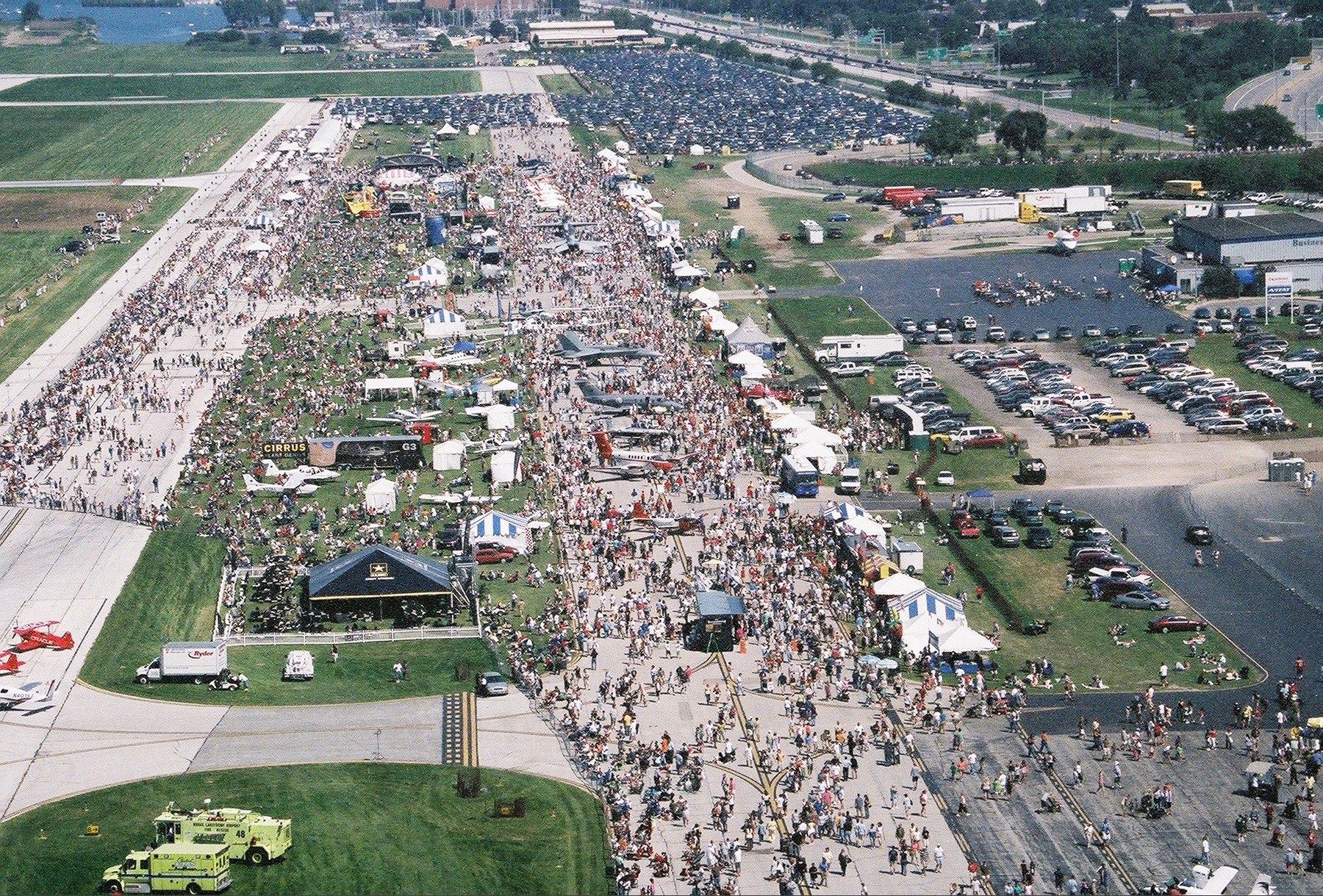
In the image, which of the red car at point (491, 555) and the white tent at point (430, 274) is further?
the white tent at point (430, 274)

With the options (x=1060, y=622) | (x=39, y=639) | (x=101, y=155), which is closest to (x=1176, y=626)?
(x=1060, y=622)

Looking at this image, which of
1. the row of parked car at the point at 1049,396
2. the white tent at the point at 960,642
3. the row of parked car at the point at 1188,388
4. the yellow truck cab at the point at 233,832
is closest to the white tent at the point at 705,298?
the row of parked car at the point at 1049,396

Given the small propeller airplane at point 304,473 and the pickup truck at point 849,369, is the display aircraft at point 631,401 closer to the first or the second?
the pickup truck at point 849,369

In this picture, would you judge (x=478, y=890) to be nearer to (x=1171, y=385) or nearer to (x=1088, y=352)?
(x=1171, y=385)

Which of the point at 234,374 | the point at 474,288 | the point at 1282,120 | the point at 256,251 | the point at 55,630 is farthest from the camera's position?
the point at 1282,120

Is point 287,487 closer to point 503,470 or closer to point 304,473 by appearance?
point 304,473

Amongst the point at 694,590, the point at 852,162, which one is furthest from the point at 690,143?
the point at 694,590

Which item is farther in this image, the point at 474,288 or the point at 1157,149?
the point at 1157,149
